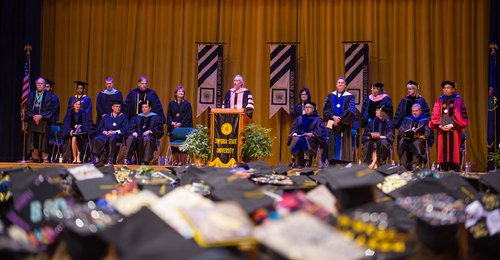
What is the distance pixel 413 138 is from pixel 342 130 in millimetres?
1264

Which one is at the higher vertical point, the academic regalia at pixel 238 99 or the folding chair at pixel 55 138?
the academic regalia at pixel 238 99

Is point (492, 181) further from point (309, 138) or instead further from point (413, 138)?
point (309, 138)

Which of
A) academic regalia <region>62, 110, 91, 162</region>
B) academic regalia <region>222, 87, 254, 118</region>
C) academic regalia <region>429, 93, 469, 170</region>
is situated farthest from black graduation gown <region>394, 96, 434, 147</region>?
academic regalia <region>62, 110, 91, 162</region>

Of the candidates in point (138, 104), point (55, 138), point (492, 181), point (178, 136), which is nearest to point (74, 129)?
point (55, 138)

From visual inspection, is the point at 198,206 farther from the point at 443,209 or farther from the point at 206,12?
the point at 206,12

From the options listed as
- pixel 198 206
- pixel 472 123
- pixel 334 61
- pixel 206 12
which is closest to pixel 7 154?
pixel 206 12

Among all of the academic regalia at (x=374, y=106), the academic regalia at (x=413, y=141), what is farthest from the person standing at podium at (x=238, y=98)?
the academic regalia at (x=413, y=141)

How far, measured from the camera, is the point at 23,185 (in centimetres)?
220

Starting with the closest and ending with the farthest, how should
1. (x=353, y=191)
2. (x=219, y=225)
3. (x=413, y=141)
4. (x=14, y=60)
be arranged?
(x=219, y=225) → (x=353, y=191) → (x=413, y=141) → (x=14, y=60)

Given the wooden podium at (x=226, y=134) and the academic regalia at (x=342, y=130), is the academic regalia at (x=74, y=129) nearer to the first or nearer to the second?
the wooden podium at (x=226, y=134)

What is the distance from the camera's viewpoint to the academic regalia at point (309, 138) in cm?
1022

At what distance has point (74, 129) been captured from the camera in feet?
35.7

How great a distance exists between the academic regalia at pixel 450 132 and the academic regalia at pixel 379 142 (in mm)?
806

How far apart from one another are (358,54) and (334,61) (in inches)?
32.5
